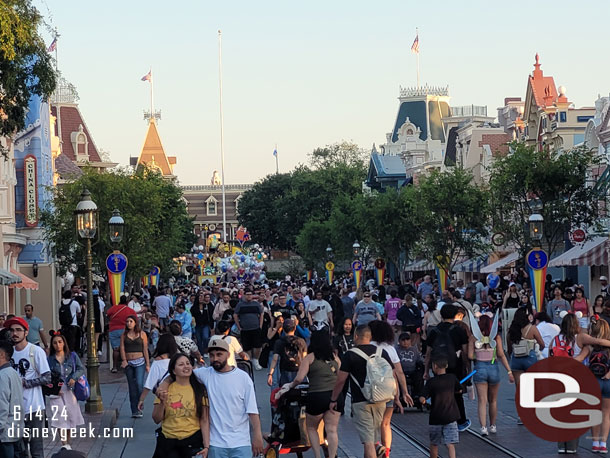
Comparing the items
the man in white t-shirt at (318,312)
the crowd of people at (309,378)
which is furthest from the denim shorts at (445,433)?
the man in white t-shirt at (318,312)

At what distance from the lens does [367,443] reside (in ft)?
39.2

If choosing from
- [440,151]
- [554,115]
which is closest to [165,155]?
[440,151]

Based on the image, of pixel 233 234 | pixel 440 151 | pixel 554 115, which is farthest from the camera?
pixel 233 234

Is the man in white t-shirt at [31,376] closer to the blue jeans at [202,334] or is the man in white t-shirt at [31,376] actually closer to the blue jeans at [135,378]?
the blue jeans at [135,378]

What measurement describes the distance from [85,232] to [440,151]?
5973 cm

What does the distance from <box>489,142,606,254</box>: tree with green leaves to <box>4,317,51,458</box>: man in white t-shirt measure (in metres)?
28.3

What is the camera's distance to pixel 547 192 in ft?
132

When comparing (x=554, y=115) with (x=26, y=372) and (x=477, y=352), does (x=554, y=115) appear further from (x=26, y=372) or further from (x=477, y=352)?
(x=26, y=372)

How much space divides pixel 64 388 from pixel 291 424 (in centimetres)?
260

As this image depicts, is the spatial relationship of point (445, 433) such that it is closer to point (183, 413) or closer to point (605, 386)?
point (605, 386)

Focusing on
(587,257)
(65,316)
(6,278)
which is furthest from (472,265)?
(65,316)

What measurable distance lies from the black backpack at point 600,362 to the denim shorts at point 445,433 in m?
1.88

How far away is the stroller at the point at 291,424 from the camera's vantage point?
12.9 metres

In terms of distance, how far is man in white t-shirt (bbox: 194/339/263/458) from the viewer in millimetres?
9328
